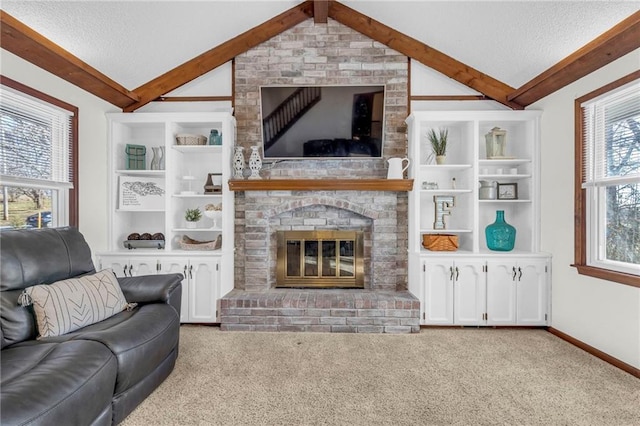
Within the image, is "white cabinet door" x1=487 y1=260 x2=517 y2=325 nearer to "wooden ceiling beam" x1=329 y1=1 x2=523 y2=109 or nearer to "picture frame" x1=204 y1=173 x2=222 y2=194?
"wooden ceiling beam" x1=329 y1=1 x2=523 y2=109

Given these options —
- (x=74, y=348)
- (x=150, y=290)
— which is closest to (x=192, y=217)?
(x=150, y=290)

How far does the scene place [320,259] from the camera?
3754 mm

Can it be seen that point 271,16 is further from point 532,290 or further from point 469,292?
point 532,290

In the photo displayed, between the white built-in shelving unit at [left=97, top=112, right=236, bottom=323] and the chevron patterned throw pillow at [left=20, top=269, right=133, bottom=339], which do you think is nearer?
the chevron patterned throw pillow at [left=20, top=269, right=133, bottom=339]

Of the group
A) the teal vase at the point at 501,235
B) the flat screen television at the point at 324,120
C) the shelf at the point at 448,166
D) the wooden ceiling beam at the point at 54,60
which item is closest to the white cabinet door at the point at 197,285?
the flat screen television at the point at 324,120

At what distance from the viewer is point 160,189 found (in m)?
3.63

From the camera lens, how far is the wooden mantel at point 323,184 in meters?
3.34

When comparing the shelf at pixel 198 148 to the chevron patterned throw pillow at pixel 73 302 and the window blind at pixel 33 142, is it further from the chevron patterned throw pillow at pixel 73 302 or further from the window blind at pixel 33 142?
the chevron patterned throw pillow at pixel 73 302

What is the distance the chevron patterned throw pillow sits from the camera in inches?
70.9

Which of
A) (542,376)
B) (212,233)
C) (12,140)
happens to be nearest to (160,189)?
(212,233)

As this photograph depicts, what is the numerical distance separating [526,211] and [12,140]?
4.59m

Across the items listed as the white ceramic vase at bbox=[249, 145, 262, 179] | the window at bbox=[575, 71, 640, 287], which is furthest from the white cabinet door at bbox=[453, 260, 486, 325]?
the white ceramic vase at bbox=[249, 145, 262, 179]

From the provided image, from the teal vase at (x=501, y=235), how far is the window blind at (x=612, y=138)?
763mm

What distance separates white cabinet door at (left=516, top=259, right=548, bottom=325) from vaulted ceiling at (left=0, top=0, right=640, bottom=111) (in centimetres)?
165
